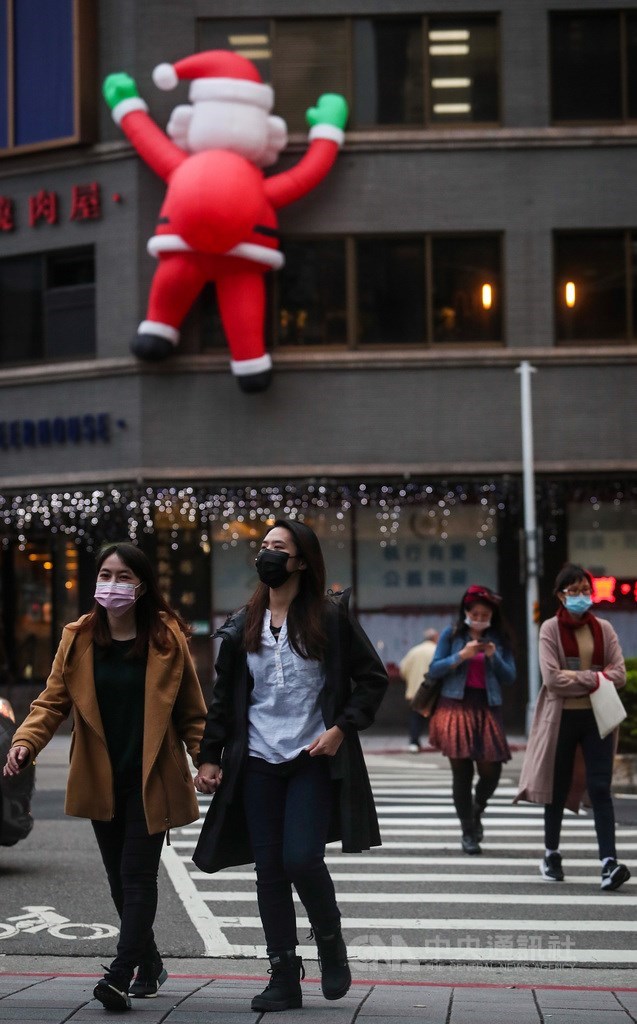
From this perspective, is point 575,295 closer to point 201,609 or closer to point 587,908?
point 201,609

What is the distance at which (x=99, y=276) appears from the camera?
2403 cm

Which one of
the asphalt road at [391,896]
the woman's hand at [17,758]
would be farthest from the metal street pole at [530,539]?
the woman's hand at [17,758]

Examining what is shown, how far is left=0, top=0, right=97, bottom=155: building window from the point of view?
24.0 metres

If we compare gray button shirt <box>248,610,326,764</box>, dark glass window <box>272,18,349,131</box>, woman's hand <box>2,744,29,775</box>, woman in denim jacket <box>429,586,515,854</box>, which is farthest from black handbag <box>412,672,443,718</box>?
dark glass window <box>272,18,349,131</box>

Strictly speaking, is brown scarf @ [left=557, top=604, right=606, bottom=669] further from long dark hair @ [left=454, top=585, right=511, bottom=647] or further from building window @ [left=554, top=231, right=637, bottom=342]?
building window @ [left=554, top=231, right=637, bottom=342]

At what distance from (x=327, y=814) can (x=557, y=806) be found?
406cm

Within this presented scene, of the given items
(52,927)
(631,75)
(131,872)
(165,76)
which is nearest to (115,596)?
(131,872)

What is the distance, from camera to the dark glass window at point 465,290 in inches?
936

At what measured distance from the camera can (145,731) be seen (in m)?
6.30

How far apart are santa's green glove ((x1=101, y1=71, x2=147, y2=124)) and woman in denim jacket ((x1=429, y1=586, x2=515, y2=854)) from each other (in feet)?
46.5

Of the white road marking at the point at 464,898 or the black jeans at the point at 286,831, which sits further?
the white road marking at the point at 464,898

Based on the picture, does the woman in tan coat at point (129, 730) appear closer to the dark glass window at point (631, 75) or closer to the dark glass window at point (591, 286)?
the dark glass window at point (591, 286)

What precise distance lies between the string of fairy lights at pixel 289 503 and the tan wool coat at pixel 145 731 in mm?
16702

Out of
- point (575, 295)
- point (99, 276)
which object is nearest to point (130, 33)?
point (99, 276)
